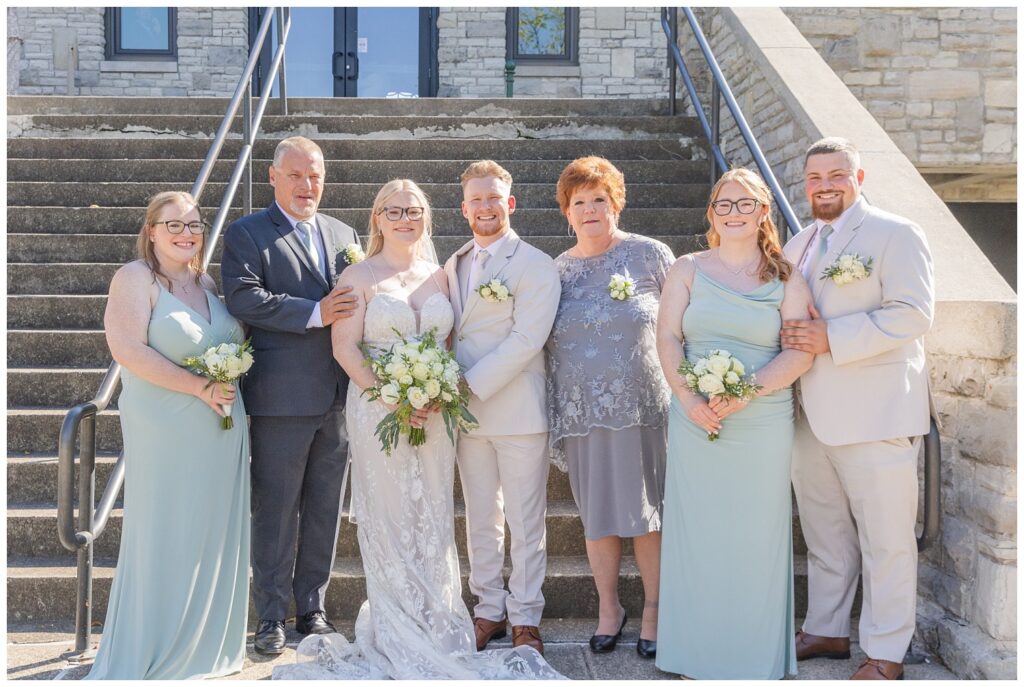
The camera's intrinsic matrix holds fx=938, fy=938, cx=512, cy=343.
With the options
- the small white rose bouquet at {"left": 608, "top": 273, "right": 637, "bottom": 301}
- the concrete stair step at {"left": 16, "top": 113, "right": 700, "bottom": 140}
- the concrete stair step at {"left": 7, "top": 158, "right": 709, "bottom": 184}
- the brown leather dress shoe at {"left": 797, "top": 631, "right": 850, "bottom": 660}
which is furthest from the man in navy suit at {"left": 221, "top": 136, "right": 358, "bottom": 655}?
the concrete stair step at {"left": 16, "top": 113, "right": 700, "bottom": 140}

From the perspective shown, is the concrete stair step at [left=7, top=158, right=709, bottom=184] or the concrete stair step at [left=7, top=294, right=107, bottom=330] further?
the concrete stair step at [left=7, top=158, right=709, bottom=184]

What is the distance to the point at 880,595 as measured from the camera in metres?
3.59

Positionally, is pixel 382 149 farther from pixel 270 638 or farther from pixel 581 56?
pixel 581 56

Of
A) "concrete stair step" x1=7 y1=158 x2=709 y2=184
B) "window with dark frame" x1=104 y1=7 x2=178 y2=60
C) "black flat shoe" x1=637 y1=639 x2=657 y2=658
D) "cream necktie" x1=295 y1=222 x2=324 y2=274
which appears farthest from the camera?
"window with dark frame" x1=104 y1=7 x2=178 y2=60

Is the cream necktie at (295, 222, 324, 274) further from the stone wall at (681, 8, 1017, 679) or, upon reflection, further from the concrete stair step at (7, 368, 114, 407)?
the stone wall at (681, 8, 1017, 679)

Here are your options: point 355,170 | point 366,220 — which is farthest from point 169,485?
point 355,170

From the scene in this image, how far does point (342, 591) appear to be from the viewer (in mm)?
4277

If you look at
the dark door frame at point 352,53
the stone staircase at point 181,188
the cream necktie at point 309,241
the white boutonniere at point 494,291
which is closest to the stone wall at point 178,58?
the dark door frame at point 352,53

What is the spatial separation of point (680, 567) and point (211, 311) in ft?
7.00

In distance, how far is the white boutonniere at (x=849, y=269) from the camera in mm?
3555

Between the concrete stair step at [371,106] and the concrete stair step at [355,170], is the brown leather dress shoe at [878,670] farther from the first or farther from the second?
the concrete stair step at [371,106]

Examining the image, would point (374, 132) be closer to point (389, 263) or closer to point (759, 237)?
point (389, 263)

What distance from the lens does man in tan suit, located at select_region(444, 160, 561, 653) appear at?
12.6 ft

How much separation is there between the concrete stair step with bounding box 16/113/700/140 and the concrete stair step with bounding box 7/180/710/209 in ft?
3.61
